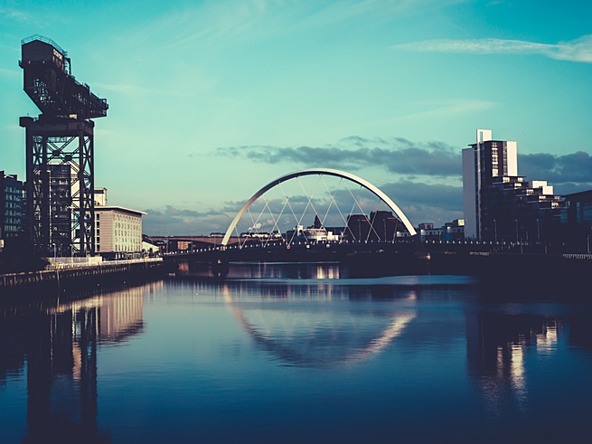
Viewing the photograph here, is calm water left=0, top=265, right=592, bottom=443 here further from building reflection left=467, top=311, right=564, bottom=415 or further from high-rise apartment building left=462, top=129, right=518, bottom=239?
high-rise apartment building left=462, top=129, right=518, bottom=239

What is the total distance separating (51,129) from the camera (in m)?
89.5

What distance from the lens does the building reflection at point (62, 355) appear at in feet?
78.8

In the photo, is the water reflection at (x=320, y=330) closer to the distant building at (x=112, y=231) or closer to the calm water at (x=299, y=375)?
the calm water at (x=299, y=375)

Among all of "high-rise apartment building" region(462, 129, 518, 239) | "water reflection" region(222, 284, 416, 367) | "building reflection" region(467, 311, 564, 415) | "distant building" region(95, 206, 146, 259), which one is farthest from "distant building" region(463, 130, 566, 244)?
"building reflection" region(467, 311, 564, 415)

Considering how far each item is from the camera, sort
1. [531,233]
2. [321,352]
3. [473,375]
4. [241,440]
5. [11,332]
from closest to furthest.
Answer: [241,440] < [473,375] < [321,352] < [11,332] < [531,233]

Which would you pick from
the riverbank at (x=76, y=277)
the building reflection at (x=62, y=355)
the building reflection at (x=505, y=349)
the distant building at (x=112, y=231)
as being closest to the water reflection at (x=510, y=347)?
the building reflection at (x=505, y=349)

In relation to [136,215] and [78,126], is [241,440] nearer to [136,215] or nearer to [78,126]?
[78,126]

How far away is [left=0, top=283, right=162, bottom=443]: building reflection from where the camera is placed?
24016 mm

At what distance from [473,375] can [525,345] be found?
29.7ft

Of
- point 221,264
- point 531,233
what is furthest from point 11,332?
point 531,233

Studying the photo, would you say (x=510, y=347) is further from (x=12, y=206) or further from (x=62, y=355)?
(x=12, y=206)

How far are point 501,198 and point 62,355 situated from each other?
14443cm

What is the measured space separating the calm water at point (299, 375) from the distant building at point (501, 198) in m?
102

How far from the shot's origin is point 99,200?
173m
